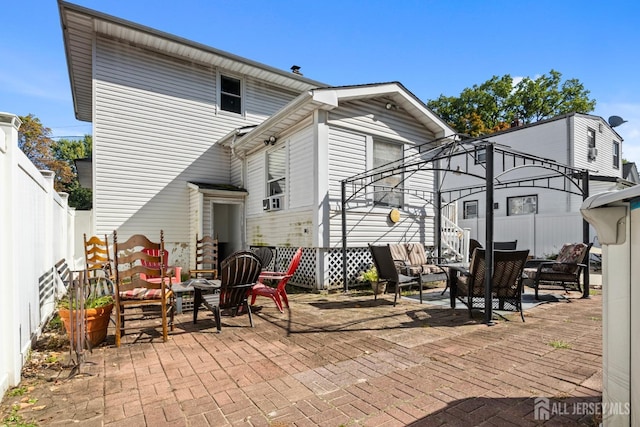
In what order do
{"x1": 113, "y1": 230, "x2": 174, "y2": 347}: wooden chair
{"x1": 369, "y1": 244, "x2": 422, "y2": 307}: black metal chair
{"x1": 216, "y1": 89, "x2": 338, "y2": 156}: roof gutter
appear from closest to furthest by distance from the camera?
{"x1": 113, "y1": 230, "x2": 174, "y2": 347}: wooden chair < {"x1": 369, "y1": 244, "x2": 422, "y2": 307}: black metal chair < {"x1": 216, "y1": 89, "x2": 338, "y2": 156}: roof gutter

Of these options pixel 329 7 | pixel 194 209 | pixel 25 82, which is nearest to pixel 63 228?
pixel 194 209

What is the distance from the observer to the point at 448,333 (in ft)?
14.4

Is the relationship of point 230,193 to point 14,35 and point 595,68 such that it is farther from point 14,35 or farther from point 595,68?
point 595,68

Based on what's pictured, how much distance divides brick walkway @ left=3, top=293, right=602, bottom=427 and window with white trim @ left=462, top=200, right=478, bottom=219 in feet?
44.5

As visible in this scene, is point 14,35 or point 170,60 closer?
point 14,35

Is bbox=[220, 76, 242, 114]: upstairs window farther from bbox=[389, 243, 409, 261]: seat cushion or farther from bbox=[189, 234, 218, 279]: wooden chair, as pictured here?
bbox=[389, 243, 409, 261]: seat cushion

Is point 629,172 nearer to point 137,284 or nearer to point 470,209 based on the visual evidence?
point 470,209

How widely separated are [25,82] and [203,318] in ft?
68.8

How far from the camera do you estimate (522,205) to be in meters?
16.0

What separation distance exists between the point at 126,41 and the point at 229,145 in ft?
Result: 13.8

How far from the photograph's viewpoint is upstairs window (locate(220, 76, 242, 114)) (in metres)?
11.8

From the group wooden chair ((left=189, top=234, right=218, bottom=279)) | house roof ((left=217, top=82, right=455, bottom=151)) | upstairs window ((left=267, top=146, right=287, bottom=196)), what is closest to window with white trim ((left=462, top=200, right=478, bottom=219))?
house roof ((left=217, top=82, right=455, bottom=151))

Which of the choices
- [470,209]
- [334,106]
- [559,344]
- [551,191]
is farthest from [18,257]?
[470,209]

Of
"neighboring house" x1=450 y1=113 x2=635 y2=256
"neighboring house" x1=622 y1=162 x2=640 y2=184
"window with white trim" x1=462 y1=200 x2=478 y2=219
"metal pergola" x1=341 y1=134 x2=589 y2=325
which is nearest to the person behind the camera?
"metal pergola" x1=341 y1=134 x2=589 y2=325
